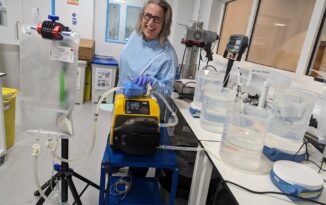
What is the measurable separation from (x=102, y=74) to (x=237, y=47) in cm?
258

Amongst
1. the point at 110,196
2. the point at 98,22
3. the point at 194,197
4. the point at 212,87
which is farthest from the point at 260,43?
the point at 98,22

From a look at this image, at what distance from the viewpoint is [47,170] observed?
198cm

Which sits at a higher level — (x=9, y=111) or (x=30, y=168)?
(x=9, y=111)

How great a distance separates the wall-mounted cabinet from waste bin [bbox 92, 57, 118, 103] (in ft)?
4.31

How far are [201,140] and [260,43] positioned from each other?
64.6 inches

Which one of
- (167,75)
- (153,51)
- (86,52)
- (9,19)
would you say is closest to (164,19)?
(153,51)

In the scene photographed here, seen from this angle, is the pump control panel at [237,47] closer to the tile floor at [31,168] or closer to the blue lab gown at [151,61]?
the blue lab gown at [151,61]

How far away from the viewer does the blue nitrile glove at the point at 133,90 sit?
1210 mm

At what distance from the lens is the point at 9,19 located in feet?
11.6

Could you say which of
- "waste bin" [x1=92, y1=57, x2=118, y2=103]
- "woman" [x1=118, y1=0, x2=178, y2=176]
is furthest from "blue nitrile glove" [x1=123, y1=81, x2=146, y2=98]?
"waste bin" [x1=92, y1=57, x2=118, y2=103]

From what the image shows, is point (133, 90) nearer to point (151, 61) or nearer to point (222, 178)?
point (151, 61)

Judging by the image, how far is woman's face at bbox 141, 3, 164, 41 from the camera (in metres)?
1.50

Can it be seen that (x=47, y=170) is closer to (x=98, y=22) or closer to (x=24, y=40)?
(x=24, y=40)

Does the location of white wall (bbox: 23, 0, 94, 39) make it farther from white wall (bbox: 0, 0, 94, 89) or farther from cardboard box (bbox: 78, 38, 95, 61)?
cardboard box (bbox: 78, 38, 95, 61)
